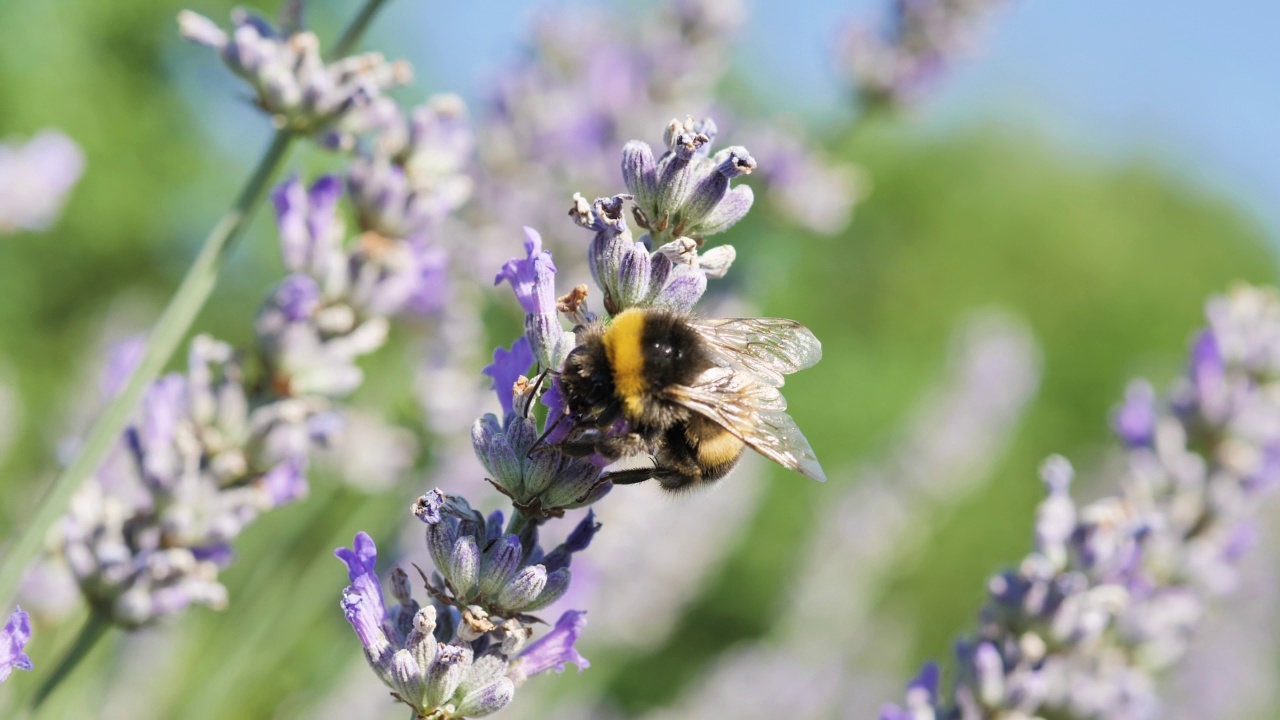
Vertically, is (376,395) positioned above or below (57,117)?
below

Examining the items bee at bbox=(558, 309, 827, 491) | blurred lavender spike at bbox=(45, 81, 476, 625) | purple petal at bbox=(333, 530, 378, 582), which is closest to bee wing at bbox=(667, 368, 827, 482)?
bee at bbox=(558, 309, 827, 491)

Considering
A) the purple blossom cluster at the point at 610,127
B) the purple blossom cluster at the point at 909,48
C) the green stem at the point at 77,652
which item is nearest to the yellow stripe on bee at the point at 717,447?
the green stem at the point at 77,652

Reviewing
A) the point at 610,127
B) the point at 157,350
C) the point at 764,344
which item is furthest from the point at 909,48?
the point at 157,350

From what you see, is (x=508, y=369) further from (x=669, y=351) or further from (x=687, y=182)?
(x=687, y=182)

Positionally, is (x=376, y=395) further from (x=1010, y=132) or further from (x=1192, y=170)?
(x=1192, y=170)

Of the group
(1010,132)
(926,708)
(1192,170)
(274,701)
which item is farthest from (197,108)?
(1192,170)

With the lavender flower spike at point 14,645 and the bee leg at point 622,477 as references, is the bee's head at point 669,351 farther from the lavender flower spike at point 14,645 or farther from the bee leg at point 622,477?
the lavender flower spike at point 14,645
